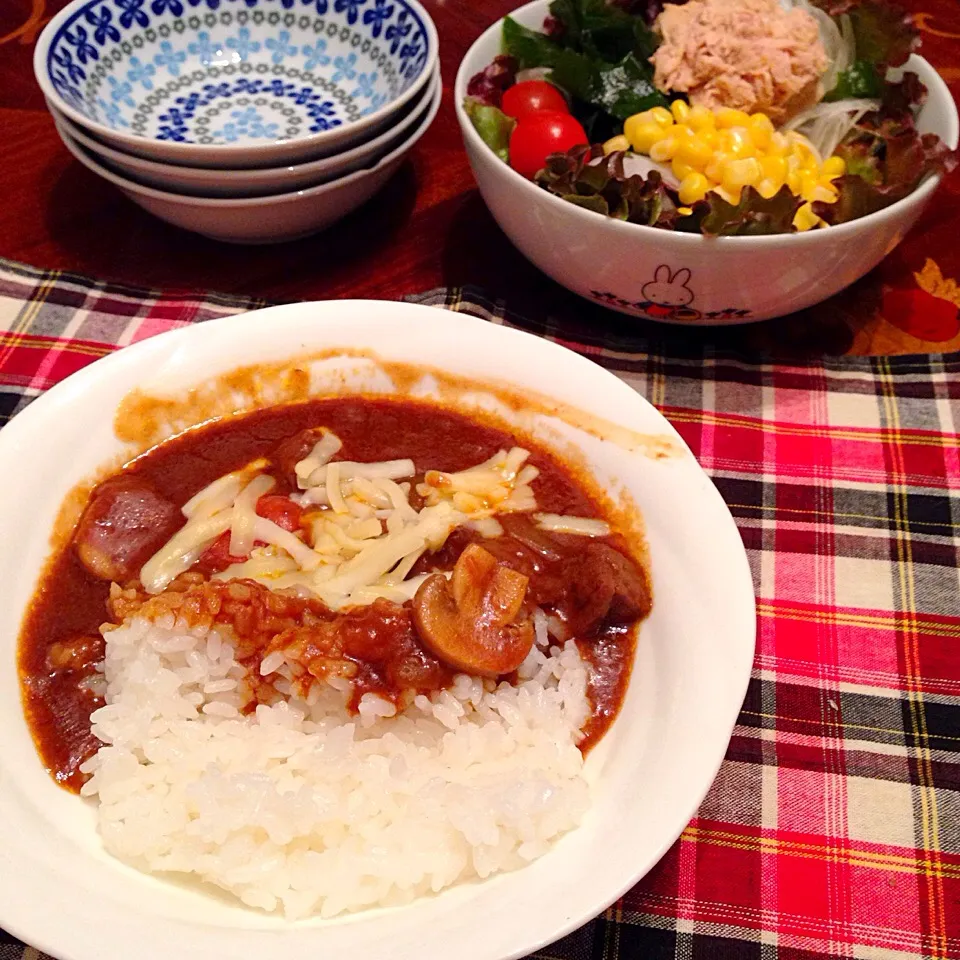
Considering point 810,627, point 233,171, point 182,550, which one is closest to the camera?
point 182,550

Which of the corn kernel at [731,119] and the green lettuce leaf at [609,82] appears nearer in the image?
the corn kernel at [731,119]

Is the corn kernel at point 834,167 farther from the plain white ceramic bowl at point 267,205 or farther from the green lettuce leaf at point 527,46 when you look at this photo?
the plain white ceramic bowl at point 267,205

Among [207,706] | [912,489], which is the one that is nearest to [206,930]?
[207,706]

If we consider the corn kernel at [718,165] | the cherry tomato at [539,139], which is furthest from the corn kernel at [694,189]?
the cherry tomato at [539,139]

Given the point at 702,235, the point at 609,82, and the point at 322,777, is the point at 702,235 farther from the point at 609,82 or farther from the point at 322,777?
the point at 322,777

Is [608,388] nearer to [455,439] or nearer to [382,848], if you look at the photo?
[455,439]

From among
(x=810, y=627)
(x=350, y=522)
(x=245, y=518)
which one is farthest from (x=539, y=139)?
(x=810, y=627)
